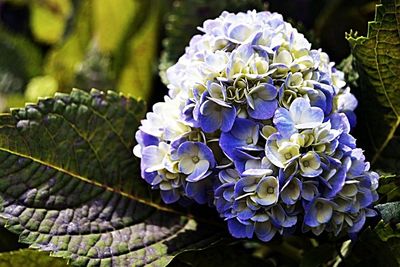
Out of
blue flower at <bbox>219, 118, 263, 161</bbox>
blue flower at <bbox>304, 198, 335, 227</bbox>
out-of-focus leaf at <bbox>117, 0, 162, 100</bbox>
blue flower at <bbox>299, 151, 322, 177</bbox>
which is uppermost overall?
out-of-focus leaf at <bbox>117, 0, 162, 100</bbox>

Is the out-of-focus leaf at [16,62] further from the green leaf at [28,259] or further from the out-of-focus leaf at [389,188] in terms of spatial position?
the out-of-focus leaf at [389,188]

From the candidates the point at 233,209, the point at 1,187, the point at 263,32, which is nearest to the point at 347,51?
the point at 263,32

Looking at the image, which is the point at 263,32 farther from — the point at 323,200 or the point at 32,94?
the point at 32,94

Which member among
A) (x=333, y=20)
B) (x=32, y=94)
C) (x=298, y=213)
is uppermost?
(x=32, y=94)

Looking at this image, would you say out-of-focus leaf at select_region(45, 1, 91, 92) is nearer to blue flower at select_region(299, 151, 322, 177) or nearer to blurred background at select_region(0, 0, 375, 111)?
blurred background at select_region(0, 0, 375, 111)

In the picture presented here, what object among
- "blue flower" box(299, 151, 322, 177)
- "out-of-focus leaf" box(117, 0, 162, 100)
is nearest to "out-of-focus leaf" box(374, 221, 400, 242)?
"blue flower" box(299, 151, 322, 177)

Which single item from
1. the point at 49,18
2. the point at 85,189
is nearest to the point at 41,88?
the point at 49,18
